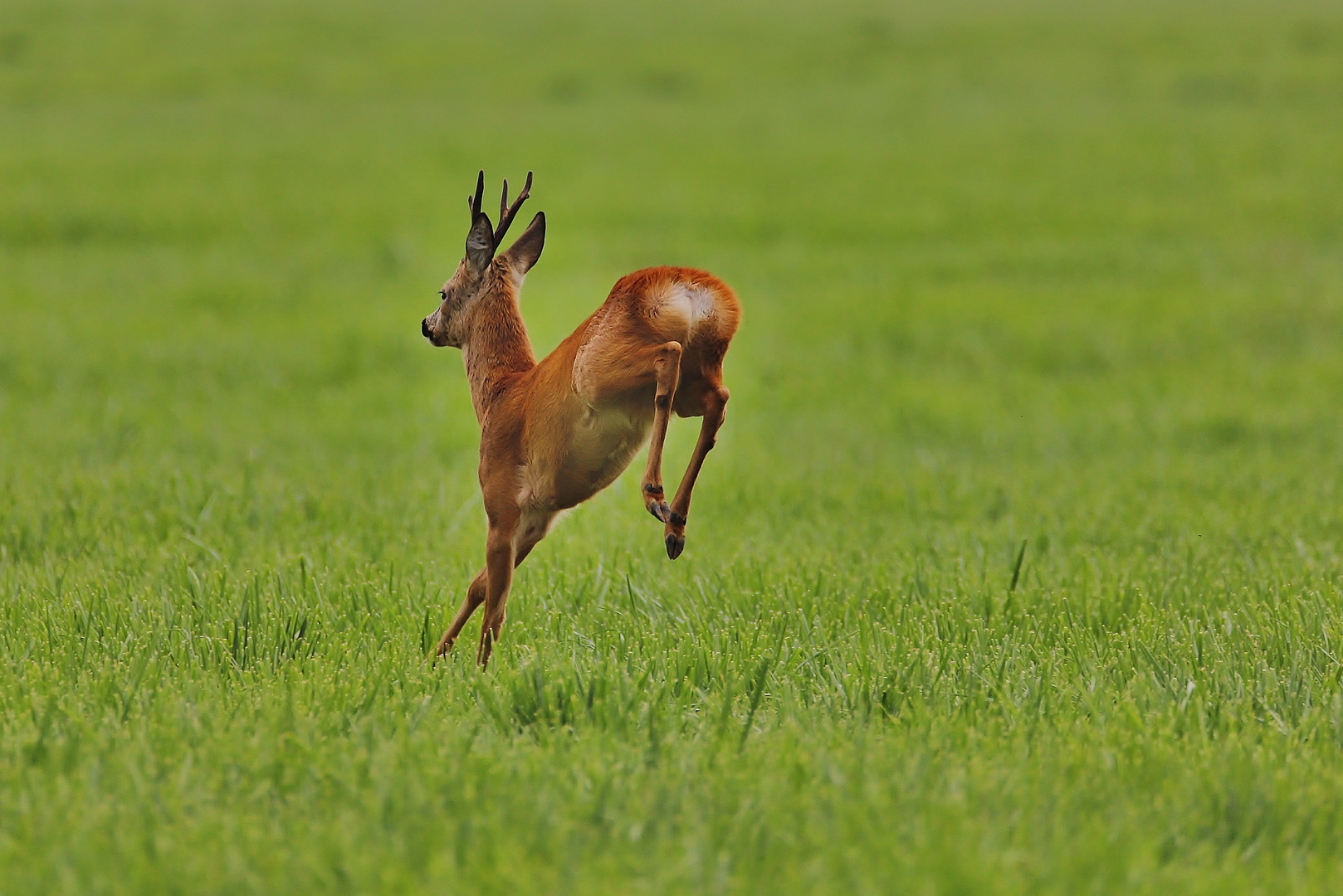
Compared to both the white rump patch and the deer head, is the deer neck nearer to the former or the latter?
the deer head

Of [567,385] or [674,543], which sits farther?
[567,385]

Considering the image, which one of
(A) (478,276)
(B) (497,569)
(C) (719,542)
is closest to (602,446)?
(B) (497,569)

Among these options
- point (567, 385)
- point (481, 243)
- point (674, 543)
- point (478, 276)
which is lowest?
point (674, 543)

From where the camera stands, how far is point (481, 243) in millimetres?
3324

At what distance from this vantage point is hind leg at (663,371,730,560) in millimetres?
2645

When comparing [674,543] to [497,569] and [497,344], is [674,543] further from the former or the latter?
[497,344]

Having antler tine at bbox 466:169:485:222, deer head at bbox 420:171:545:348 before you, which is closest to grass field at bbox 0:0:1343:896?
deer head at bbox 420:171:545:348

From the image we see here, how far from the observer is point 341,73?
3262 cm

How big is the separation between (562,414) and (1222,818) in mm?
1783

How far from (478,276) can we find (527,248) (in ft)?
0.49

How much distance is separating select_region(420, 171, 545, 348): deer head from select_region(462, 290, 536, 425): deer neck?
2 cm


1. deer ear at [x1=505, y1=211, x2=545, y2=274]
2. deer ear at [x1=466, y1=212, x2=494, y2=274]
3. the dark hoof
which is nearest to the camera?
the dark hoof

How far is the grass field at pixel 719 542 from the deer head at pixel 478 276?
0.98 m

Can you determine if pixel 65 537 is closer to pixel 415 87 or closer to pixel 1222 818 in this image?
pixel 1222 818
